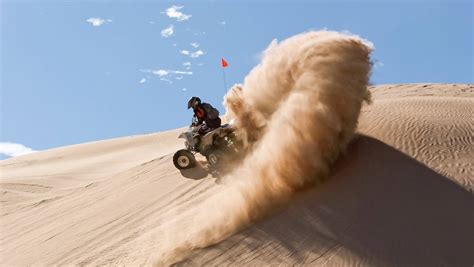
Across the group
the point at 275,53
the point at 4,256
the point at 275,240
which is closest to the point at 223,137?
the point at 275,53

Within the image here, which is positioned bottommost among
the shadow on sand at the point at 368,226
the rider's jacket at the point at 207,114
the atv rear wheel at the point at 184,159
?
the shadow on sand at the point at 368,226

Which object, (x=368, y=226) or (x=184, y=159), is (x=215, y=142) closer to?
(x=184, y=159)

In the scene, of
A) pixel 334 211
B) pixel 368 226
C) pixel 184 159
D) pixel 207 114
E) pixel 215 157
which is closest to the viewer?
pixel 368 226

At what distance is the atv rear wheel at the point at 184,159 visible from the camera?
42.0ft

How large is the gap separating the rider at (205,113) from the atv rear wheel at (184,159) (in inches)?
38.1

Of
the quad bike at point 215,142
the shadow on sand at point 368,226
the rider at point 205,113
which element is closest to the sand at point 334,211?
the shadow on sand at point 368,226

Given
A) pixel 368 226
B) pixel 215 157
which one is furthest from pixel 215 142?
pixel 368 226

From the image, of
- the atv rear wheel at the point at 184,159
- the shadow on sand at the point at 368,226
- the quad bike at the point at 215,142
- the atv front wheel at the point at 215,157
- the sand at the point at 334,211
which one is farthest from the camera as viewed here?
the atv rear wheel at the point at 184,159

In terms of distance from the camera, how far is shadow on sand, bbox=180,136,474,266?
7.23m

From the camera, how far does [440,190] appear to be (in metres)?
8.57

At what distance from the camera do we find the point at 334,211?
8180mm

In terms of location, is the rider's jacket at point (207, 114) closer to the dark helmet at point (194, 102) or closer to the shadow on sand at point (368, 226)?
the dark helmet at point (194, 102)

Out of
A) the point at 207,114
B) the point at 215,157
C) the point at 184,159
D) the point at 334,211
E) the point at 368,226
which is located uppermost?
the point at 207,114

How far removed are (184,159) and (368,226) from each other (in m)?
6.18
